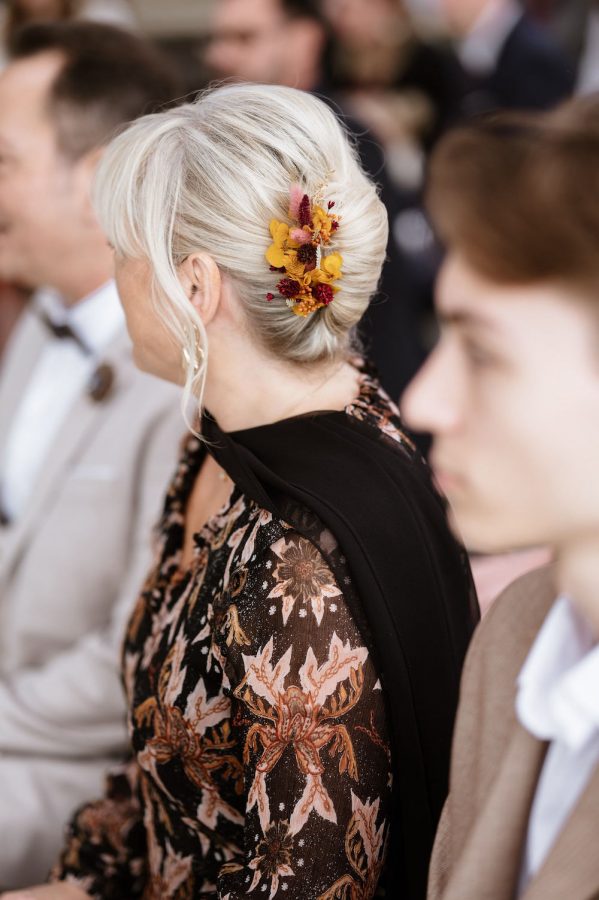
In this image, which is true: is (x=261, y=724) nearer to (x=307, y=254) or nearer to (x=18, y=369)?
(x=307, y=254)

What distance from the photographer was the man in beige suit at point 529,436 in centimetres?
72

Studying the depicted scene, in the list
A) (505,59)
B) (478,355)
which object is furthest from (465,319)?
(505,59)

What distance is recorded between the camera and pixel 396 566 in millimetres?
1154

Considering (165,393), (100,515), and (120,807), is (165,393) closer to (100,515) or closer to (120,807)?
(100,515)

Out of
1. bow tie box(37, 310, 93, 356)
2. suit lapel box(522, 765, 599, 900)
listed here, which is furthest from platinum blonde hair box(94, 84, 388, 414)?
bow tie box(37, 310, 93, 356)

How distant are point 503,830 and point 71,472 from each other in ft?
3.92

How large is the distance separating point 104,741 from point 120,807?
25cm

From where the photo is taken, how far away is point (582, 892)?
771mm

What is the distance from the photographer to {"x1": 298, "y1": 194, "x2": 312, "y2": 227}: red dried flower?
1178mm

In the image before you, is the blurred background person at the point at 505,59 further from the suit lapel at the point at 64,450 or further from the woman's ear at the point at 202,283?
the woman's ear at the point at 202,283

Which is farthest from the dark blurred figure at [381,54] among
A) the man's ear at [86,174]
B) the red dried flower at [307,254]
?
the red dried flower at [307,254]

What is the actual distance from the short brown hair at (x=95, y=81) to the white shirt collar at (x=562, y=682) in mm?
1411

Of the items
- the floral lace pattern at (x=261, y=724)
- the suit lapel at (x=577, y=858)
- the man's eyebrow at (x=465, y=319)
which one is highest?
the man's eyebrow at (x=465, y=319)

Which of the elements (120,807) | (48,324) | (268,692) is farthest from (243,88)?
(120,807)
